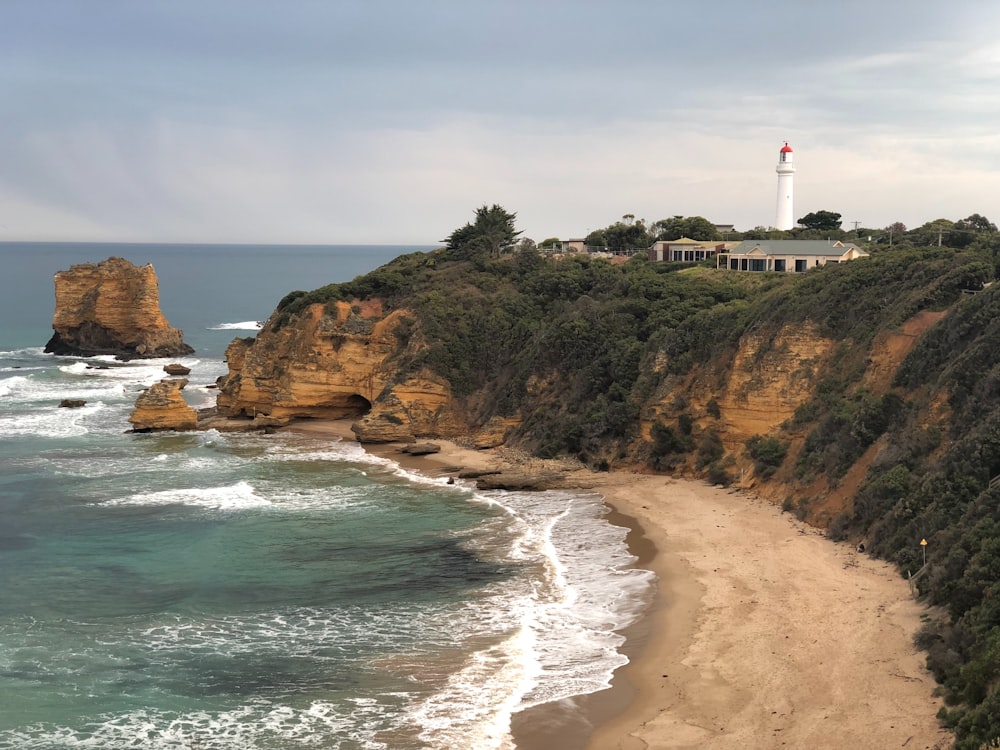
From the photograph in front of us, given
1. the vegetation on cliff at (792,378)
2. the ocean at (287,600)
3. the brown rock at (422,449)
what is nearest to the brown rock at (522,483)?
the ocean at (287,600)

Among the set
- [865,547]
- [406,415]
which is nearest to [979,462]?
[865,547]

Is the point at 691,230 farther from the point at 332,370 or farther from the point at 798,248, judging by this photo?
the point at 332,370

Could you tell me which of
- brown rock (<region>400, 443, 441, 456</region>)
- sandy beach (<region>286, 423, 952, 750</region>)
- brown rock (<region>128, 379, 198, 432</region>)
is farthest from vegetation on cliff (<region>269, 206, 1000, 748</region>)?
brown rock (<region>128, 379, 198, 432</region>)

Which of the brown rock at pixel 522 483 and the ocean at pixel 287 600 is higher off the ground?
the brown rock at pixel 522 483

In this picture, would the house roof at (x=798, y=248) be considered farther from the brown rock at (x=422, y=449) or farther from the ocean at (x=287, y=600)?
the ocean at (x=287, y=600)

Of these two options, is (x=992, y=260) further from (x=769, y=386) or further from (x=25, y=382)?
(x=25, y=382)

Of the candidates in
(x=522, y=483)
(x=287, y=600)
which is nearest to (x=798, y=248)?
(x=522, y=483)
